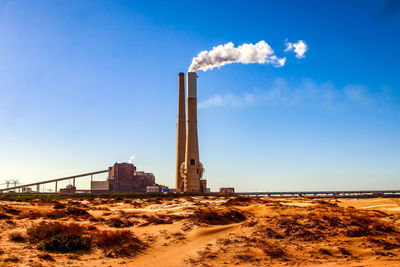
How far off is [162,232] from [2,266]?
6872 millimetres

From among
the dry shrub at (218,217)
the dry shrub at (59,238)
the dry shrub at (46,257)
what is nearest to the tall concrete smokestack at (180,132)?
the dry shrub at (218,217)

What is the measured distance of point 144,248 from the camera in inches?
539

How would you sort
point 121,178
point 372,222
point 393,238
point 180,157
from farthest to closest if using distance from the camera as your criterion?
1. point 121,178
2. point 180,157
3. point 372,222
4. point 393,238

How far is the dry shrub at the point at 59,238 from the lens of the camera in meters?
13.0

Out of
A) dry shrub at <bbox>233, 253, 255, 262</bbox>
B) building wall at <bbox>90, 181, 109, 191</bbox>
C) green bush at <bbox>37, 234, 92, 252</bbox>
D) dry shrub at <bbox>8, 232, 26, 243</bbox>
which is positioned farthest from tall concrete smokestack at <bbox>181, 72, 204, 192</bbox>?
dry shrub at <bbox>233, 253, 255, 262</bbox>

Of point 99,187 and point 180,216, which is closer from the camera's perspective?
point 180,216

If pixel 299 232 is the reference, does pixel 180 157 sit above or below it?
above

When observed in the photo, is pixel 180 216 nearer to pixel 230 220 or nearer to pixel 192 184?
pixel 230 220

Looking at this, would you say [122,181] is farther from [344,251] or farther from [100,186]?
[344,251]

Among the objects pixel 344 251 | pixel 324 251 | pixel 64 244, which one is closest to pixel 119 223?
pixel 64 244

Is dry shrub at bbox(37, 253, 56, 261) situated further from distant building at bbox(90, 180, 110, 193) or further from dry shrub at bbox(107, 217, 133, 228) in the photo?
distant building at bbox(90, 180, 110, 193)

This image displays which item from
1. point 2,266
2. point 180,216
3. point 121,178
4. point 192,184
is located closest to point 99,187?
point 121,178

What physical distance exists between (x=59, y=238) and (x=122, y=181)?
304 feet

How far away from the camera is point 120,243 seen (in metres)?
13.6
